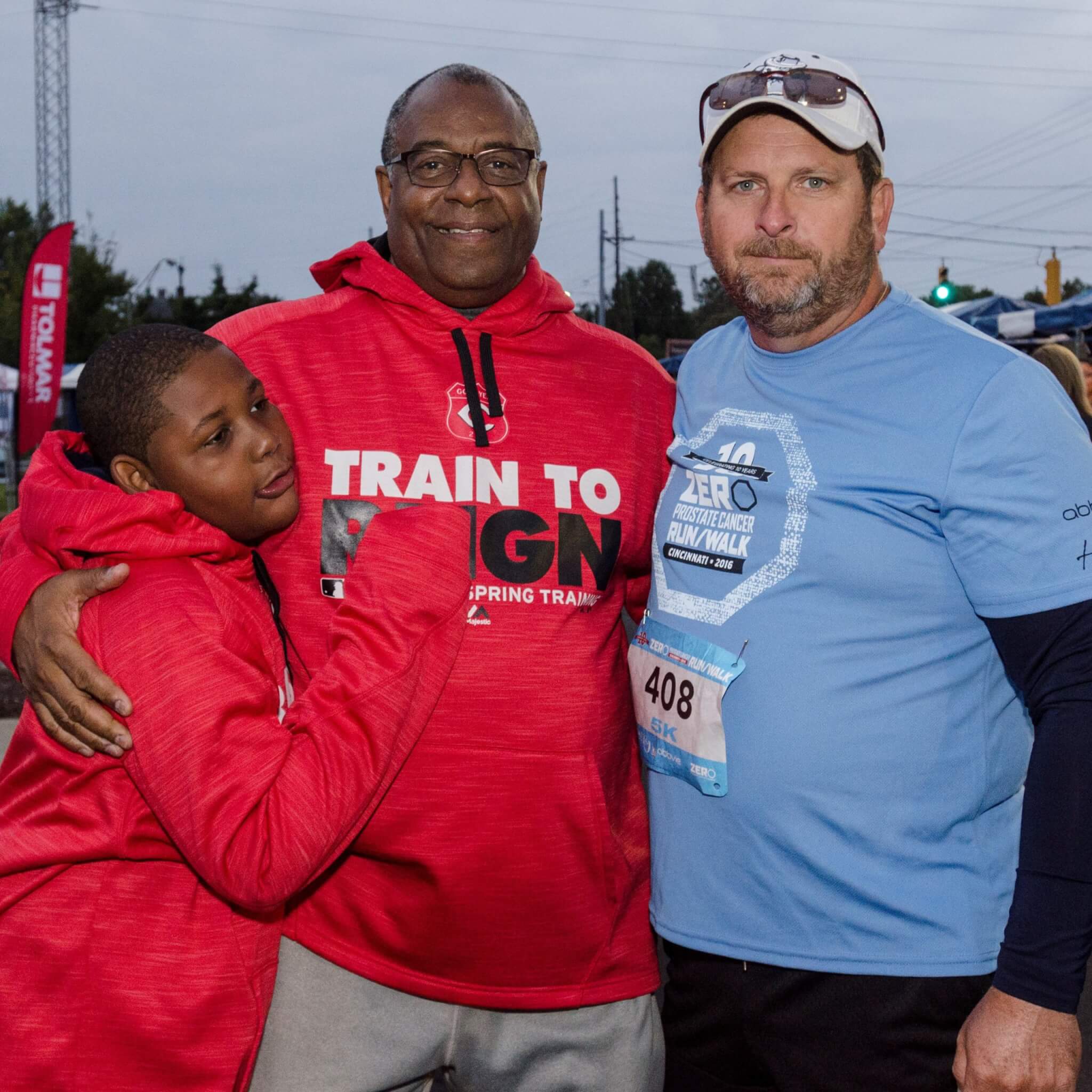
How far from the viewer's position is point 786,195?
7.71 feet

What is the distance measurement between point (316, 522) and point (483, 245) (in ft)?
2.37

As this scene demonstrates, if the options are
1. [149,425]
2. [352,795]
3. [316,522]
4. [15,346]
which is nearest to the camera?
[352,795]

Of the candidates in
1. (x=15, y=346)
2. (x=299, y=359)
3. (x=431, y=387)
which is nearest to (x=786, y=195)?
(x=431, y=387)

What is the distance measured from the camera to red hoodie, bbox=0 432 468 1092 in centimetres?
189

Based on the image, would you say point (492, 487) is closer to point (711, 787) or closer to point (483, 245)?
point (483, 245)

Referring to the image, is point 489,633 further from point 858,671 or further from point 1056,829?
point 1056,829

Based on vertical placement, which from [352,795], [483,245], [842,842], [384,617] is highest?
[483,245]

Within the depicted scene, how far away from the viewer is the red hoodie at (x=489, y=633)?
7.66 ft

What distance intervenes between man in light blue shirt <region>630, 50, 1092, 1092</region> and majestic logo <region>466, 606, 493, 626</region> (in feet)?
1.10

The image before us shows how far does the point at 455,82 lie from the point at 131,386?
1.06 meters

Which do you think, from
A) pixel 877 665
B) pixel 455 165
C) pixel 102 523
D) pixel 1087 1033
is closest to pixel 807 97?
pixel 455 165

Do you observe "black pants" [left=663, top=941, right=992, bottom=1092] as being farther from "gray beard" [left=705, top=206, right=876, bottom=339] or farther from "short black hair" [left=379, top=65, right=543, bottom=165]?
"short black hair" [left=379, top=65, right=543, bottom=165]

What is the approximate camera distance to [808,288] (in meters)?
2.28

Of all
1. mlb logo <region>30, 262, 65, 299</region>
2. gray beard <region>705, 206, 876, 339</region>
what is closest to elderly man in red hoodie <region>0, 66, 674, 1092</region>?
gray beard <region>705, 206, 876, 339</region>
